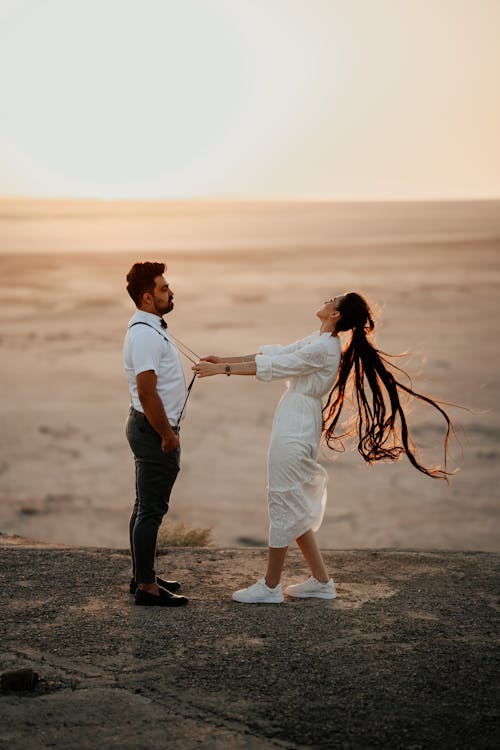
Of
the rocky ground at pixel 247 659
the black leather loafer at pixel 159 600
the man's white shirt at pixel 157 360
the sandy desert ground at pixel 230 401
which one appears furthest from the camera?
the sandy desert ground at pixel 230 401

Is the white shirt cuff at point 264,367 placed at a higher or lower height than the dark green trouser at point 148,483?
higher

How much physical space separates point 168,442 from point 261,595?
43.1 inches

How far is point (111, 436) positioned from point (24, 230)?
130 meters

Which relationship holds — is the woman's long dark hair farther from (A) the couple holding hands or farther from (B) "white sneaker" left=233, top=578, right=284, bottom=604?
(B) "white sneaker" left=233, top=578, right=284, bottom=604

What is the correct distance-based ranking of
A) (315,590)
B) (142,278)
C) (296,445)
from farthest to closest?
(315,590), (296,445), (142,278)

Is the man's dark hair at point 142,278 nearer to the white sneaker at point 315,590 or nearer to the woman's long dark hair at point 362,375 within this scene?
the woman's long dark hair at point 362,375

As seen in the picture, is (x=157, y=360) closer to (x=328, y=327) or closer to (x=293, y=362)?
(x=293, y=362)

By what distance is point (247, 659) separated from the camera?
536 cm

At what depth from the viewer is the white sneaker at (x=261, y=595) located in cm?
633

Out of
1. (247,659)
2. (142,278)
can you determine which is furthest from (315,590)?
(142,278)

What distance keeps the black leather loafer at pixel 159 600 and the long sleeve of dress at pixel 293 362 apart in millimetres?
1371

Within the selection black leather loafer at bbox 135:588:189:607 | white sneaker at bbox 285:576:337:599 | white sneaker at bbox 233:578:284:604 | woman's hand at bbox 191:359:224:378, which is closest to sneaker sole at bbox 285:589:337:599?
white sneaker at bbox 285:576:337:599

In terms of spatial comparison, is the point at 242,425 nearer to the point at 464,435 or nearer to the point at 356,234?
the point at 464,435

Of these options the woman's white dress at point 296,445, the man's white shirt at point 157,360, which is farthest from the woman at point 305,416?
the man's white shirt at point 157,360
